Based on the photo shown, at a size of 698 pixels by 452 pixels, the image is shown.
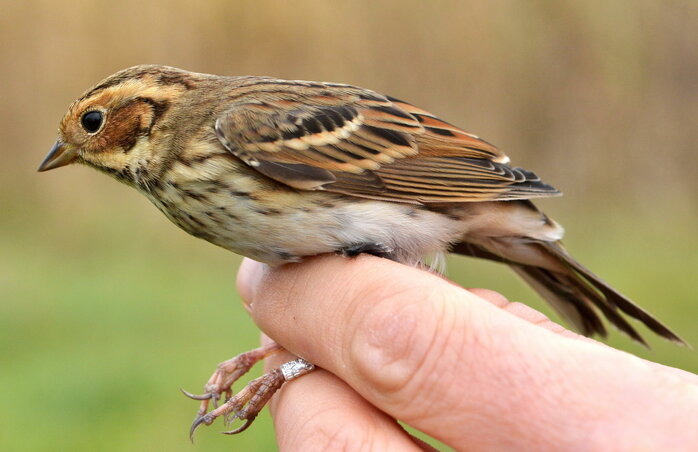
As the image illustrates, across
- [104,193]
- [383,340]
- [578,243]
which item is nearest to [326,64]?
[104,193]

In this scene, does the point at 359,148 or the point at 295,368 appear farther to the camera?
the point at 359,148

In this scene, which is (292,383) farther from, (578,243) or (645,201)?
(645,201)

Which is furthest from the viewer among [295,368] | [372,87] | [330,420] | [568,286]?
[372,87]

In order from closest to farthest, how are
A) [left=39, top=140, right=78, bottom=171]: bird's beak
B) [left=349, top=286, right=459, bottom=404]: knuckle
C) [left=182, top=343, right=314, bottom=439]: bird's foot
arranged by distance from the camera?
[left=349, top=286, right=459, bottom=404]: knuckle, [left=182, top=343, right=314, bottom=439]: bird's foot, [left=39, top=140, right=78, bottom=171]: bird's beak

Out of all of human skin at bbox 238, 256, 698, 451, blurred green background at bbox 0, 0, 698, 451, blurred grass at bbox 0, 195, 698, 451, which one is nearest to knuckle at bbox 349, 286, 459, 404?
human skin at bbox 238, 256, 698, 451

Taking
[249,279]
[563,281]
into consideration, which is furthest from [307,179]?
[563,281]

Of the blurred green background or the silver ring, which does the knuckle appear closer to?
the silver ring

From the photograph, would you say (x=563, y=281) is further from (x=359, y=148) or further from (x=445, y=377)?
(x=445, y=377)
